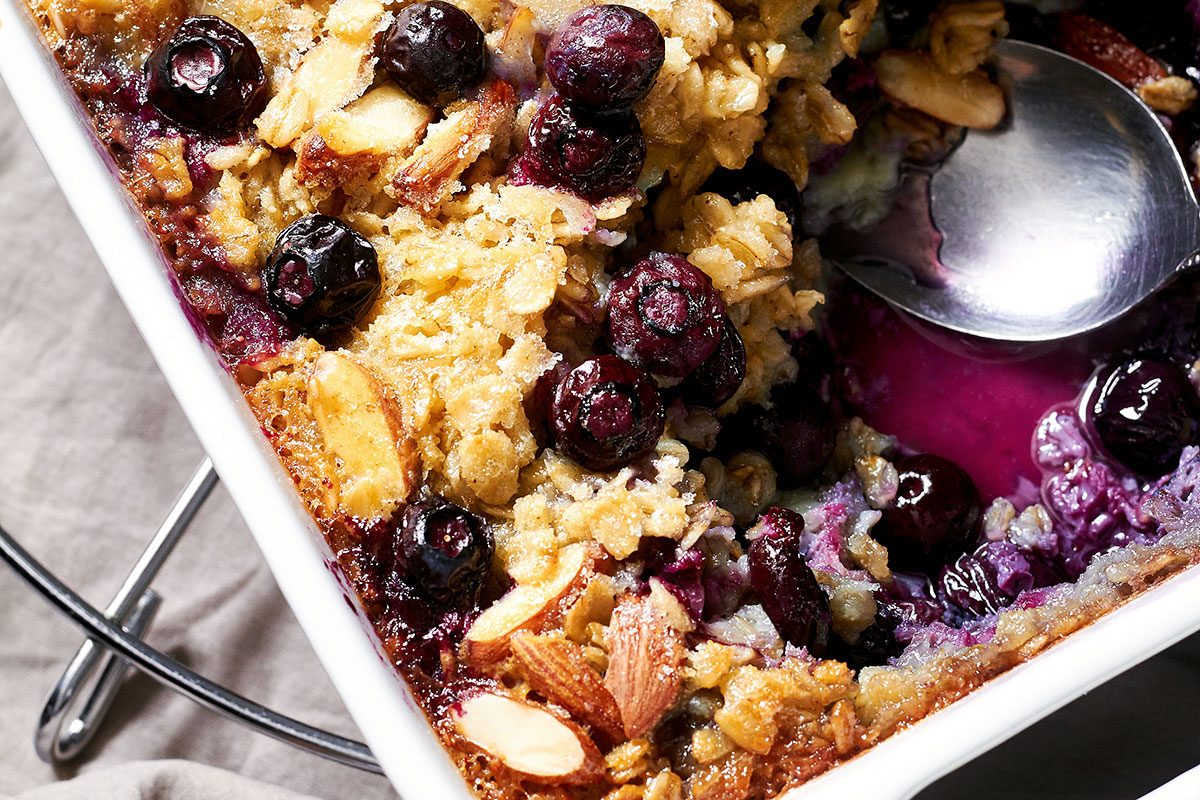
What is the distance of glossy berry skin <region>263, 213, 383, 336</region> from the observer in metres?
1.32

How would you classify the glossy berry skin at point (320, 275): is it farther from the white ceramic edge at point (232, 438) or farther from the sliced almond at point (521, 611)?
the sliced almond at point (521, 611)

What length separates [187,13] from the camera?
1.43 meters

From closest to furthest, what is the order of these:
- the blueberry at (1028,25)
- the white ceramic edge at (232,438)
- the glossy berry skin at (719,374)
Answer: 1. the white ceramic edge at (232,438)
2. the glossy berry skin at (719,374)
3. the blueberry at (1028,25)

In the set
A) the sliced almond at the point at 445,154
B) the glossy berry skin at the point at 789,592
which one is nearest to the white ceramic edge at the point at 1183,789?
the glossy berry skin at the point at 789,592

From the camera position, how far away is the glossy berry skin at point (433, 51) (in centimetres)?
136

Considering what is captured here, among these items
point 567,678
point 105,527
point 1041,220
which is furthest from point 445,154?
point 105,527

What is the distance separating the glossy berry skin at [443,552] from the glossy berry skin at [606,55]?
47 centimetres

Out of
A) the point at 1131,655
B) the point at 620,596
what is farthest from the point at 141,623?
the point at 1131,655

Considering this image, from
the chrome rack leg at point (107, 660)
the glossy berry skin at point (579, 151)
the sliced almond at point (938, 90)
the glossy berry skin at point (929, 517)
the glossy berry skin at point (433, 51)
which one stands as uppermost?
the glossy berry skin at point (433, 51)

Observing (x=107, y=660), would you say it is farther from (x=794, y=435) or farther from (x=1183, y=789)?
(x=1183, y=789)

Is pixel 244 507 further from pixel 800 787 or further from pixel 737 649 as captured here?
pixel 800 787

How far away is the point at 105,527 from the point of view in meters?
2.10

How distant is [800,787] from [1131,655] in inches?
13.8

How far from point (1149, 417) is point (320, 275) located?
43.3 inches
